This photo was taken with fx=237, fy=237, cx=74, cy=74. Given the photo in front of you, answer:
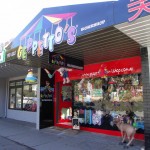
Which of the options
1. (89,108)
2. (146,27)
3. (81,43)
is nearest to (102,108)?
(89,108)

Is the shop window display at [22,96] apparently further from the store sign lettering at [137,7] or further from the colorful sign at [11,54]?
the store sign lettering at [137,7]

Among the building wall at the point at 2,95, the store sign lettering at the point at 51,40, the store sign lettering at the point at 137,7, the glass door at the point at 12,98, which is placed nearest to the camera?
the store sign lettering at the point at 137,7

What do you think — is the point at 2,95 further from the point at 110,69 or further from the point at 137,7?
the point at 137,7

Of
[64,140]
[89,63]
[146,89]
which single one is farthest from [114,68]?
[64,140]

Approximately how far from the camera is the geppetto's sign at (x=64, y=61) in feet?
25.7

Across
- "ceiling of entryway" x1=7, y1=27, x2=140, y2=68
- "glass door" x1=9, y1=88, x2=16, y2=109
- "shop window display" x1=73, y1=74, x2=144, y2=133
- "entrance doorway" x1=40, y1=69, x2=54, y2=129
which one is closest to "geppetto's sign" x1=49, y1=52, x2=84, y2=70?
"ceiling of entryway" x1=7, y1=27, x2=140, y2=68

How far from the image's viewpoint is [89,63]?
10039mm

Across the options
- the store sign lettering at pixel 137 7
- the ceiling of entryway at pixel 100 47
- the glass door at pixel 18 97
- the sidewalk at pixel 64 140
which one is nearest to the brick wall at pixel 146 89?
the ceiling of entryway at pixel 100 47

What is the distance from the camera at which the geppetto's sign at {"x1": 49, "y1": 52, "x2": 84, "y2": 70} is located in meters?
7.84

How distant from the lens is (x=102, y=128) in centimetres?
951

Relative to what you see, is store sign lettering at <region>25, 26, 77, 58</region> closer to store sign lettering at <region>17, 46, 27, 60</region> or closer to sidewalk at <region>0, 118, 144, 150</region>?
store sign lettering at <region>17, 46, 27, 60</region>

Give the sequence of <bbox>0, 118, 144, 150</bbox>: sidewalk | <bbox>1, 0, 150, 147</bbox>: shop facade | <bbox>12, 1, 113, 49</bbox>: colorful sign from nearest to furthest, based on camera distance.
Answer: <bbox>12, 1, 113, 49</bbox>: colorful sign, <bbox>1, 0, 150, 147</bbox>: shop facade, <bbox>0, 118, 144, 150</bbox>: sidewalk

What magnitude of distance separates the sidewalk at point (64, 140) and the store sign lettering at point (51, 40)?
3.13 meters

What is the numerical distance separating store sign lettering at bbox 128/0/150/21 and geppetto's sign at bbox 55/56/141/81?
12.5 feet
